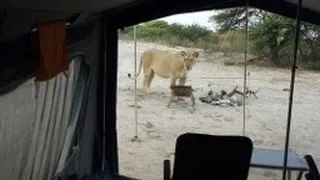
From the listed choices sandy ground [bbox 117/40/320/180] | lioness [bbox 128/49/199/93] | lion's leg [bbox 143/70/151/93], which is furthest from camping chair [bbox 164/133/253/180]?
lion's leg [bbox 143/70/151/93]

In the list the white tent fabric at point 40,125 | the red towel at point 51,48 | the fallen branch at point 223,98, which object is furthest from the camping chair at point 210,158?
the fallen branch at point 223,98

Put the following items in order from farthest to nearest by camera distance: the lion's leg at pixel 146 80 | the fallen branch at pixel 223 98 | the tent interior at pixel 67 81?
the fallen branch at pixel 223 98 → the lion's leg at pixel 146 80 → the tent interior at pixel 67 81

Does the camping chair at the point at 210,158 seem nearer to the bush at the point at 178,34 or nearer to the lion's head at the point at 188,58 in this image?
the lion's head at the point at 188,58

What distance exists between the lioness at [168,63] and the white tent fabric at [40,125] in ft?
11.0

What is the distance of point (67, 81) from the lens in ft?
13.4

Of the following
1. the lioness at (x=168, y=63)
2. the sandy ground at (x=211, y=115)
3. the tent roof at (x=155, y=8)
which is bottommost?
the sandy ground at (x=211, y=115)

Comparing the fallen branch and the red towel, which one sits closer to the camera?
the red towel

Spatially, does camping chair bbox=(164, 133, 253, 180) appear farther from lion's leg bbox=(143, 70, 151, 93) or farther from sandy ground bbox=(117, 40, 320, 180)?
lion's leg bbox=(143, 70, 151, 93)

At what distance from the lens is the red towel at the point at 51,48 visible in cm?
278

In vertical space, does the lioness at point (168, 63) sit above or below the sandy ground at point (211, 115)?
above

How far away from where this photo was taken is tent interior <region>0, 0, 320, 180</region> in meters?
2.59

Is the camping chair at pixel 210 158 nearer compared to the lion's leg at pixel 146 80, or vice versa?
the camping chair at pixel 210 158

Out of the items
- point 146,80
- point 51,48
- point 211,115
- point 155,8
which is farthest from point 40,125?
point 211,115

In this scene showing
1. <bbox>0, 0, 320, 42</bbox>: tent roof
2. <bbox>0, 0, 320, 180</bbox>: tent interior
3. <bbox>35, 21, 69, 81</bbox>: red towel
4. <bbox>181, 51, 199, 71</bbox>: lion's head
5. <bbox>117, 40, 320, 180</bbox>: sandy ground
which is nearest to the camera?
<bbox>0, 0, 320, 180</bbox>: tent interior
